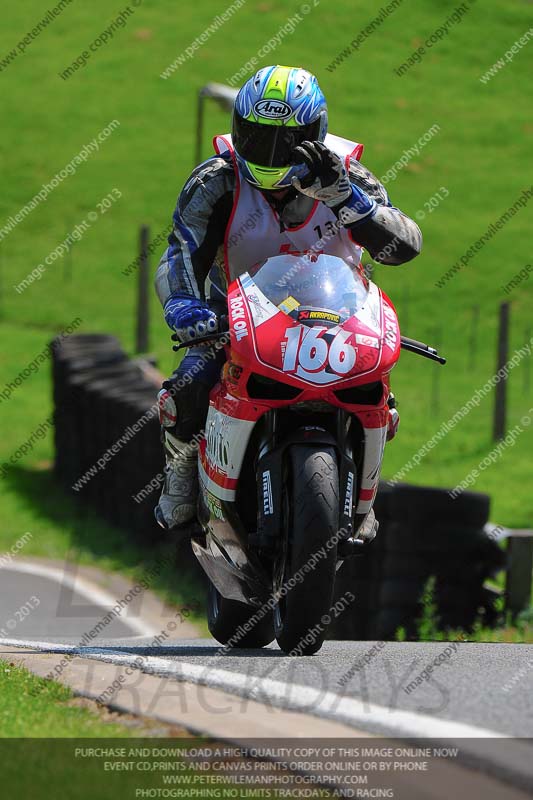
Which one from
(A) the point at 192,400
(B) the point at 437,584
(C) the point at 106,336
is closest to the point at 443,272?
(C) the point at 106,336

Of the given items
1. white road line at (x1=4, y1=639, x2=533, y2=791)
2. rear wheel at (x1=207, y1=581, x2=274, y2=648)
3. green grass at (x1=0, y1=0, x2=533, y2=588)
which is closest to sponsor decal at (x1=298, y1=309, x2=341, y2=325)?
white road line at (x1=4, y1=639, x2=533, y2=791)

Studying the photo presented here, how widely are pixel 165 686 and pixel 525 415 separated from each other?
2165 cm

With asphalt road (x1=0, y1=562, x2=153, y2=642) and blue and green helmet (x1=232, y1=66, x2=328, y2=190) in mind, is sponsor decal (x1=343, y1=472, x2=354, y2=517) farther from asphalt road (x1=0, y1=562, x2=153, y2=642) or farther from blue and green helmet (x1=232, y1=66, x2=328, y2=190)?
asphalt road (x1=0, y1=562, x2=153, y2=642)

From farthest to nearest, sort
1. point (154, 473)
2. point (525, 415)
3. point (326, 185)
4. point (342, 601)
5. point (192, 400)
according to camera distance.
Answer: point (525, 415) → point (154, 473) → point (342, 601) → point (192, 400) → point (326, 185)

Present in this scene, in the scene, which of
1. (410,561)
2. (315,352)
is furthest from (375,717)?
(410,561)

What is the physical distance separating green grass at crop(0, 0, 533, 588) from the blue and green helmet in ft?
32.1

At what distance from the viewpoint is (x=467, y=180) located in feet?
139

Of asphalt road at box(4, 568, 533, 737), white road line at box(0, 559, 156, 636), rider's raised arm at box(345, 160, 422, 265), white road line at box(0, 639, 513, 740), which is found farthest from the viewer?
white road line at box(0, 559, 156, 636)

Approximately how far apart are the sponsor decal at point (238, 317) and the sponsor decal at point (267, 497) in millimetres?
546

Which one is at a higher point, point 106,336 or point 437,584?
point 437,584

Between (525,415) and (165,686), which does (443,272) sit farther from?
(165,686)

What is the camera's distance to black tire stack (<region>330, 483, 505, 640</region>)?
9.48 m

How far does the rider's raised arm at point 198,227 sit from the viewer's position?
6.09 meters

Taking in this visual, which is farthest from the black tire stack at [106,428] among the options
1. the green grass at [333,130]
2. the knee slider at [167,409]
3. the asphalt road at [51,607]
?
the knee slider at [167,409]
